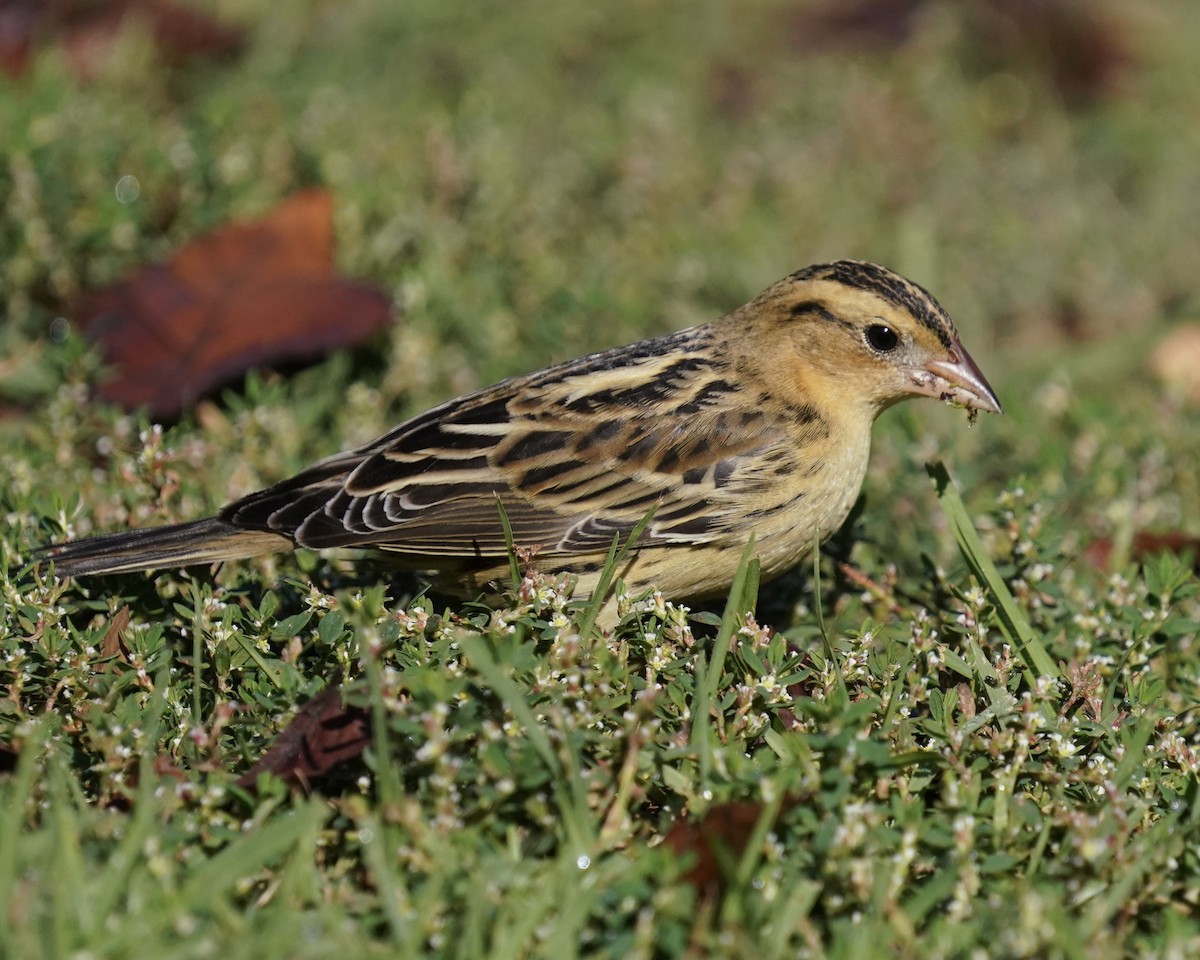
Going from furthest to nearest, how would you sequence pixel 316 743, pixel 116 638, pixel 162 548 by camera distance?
pixel 162 548 < pixel 116 638 < pixel 316 743

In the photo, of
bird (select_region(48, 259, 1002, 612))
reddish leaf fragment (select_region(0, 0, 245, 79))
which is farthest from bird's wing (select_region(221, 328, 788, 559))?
reddish leaf fragment (select_region(0, 0, 245, 79))

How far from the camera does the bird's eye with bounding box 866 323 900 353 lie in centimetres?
472

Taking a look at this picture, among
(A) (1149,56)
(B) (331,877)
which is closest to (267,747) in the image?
(B) (331,877)

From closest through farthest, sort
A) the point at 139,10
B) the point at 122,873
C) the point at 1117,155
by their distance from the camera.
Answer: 1. the point at 122,873
2. the point at 139,10
3. the point at 1117,155

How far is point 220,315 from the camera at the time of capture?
5898 millimetres

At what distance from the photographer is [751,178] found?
8492mm

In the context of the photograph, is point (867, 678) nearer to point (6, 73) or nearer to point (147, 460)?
point (147, 460)

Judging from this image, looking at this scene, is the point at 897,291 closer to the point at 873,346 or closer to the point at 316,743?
the point at 873,346

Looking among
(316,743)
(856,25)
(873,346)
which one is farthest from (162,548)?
(856,25)

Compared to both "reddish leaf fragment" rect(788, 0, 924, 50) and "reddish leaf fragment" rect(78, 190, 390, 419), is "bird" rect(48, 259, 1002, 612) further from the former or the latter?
"reddish leaf fragment" rect(788, 0, 924, 50)

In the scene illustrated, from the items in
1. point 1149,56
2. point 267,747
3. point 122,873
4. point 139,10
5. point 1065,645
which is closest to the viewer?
point 122,873

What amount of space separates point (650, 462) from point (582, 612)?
79 cm

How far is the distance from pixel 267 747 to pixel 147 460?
4.67 feet

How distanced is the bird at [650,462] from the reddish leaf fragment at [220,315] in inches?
48.8
